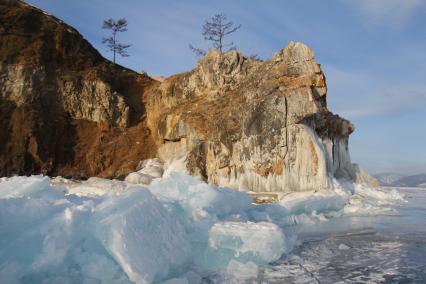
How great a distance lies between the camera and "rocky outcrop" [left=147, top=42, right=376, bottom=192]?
18000 millimetres

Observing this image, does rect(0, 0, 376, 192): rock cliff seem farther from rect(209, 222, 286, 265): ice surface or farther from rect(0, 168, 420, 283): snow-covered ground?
rect(209, 222, 286, 265): ice surface

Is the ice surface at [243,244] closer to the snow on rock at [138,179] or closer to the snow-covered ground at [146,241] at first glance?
the snow-covered ground at [146,241]

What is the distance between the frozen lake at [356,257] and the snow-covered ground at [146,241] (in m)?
0.04

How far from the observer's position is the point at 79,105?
89.3 ft

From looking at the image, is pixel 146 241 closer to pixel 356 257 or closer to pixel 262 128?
pixel 356 257

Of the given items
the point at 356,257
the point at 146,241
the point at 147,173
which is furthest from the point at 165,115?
the point at 146,241

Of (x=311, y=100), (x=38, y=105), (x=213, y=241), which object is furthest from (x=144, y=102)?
(x=213, y=241)

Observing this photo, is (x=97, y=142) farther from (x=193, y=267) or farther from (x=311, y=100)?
(x=193, y=267)

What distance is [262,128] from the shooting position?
19.1m

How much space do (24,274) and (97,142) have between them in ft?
74.2

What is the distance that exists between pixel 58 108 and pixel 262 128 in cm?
1501

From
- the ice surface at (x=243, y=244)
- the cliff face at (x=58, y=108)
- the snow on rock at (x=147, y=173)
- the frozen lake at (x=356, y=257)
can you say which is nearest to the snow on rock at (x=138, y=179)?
the snow on rock at (x=147, y=173)

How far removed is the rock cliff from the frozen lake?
757 cm

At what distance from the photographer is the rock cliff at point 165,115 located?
18453 mm
